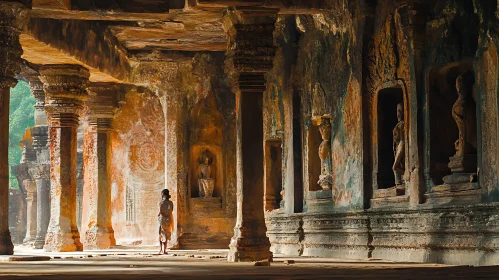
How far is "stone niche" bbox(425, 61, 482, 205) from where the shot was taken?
1340 centimetres

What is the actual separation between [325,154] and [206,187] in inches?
228

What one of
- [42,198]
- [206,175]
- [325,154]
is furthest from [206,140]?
[42,198]

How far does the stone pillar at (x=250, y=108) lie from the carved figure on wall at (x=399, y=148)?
200 cm

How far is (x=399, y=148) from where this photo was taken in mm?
15367

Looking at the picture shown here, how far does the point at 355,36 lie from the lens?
16719 millimetres

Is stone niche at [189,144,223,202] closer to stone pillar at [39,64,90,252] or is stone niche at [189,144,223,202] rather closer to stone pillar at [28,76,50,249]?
stone pillar at [39,64,90,252]

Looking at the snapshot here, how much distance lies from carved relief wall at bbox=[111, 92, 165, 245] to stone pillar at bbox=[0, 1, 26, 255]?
9808 mm

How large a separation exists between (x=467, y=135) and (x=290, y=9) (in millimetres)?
3727

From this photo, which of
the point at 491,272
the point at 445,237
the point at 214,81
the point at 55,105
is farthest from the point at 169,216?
the point at 491,272

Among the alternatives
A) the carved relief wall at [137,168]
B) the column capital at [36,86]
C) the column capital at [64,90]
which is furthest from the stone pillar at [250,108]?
the carved relief wall at [137,168]

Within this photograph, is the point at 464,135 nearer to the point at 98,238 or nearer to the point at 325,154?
the point at 325,154

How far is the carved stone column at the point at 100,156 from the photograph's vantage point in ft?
79.5

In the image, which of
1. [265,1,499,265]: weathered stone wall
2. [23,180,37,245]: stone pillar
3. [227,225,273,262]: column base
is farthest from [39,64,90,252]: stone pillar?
[23,180,37,245]: stone pillar

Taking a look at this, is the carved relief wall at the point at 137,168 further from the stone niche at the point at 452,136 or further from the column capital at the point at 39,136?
the stone niche at the point at 452,136
